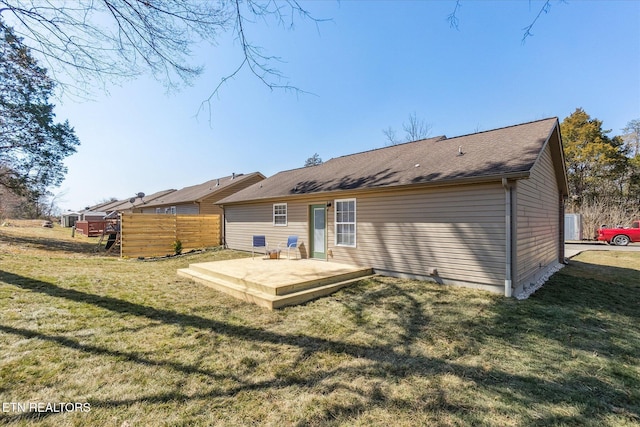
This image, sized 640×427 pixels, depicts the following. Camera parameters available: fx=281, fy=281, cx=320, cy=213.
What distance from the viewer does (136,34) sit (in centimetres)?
379

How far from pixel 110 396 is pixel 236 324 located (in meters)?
2.06

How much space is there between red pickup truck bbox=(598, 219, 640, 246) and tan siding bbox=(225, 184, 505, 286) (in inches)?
730

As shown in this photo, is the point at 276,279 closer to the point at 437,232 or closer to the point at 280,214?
the point at 437,232

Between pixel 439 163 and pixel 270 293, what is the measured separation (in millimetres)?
5463

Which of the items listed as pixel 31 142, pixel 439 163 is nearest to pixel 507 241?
pixel 439 163

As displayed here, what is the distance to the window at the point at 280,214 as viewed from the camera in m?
10.9

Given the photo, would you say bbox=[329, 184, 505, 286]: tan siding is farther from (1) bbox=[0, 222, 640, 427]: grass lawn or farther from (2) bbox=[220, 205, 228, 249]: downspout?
(2) bbox=[220, 205, 228, 249]: downspout

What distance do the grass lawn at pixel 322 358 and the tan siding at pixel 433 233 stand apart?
720 mm

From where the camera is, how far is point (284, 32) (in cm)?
371

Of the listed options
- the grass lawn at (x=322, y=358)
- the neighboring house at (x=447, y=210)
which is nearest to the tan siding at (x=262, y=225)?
the neighboring house at (x=447, y=210)

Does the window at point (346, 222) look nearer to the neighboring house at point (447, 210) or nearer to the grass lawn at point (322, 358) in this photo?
the neighboring house at point (447, 210)

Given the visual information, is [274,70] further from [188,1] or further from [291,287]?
[291,287]

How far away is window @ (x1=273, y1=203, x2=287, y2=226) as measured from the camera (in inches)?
431

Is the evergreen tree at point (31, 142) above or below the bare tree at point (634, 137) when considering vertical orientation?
below
